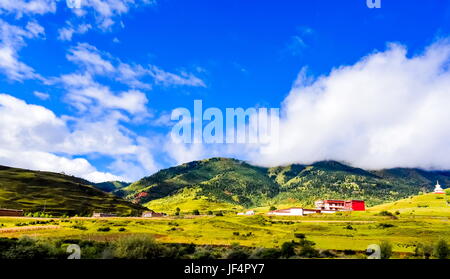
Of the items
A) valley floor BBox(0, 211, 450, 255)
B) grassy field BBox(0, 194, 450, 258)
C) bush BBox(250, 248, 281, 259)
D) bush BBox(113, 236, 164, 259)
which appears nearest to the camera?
bush BBox(113, 236, 164, 259)

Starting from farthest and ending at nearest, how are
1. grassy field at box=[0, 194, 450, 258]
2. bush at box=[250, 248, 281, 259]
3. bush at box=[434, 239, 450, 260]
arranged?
grassy field at box=[0, 194, 450, 258]
bush at box=[434, 239, 450, 260]
bush at box=[250, 248, 281, 259]

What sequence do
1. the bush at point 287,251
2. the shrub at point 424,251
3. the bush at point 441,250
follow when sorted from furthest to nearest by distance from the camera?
the shrub at point 424,251 < the bush at point 441,250 < the bush at point 287,251

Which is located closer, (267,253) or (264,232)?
(267,253)

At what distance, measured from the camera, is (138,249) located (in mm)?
57500

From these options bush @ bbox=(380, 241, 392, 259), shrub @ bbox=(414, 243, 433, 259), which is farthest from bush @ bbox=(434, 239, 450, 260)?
bush @ bbox=(380, 241, 392, 259)

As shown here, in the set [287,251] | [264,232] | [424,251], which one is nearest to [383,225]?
[264,232]

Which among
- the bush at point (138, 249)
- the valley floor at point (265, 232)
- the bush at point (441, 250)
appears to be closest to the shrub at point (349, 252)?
the valley floor at point (265, 232)

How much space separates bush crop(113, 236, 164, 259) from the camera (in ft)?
184

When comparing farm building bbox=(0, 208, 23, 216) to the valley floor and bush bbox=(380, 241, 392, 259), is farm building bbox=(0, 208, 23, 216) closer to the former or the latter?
the valley floor

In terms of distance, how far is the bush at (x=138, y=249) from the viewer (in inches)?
2208

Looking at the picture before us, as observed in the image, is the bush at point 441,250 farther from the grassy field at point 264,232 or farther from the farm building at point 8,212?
the farm building at point 8,212

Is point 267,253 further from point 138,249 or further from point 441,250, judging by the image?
point 441,250

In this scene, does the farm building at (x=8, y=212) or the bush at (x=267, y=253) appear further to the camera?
the farm building at (x=8, y=212)
